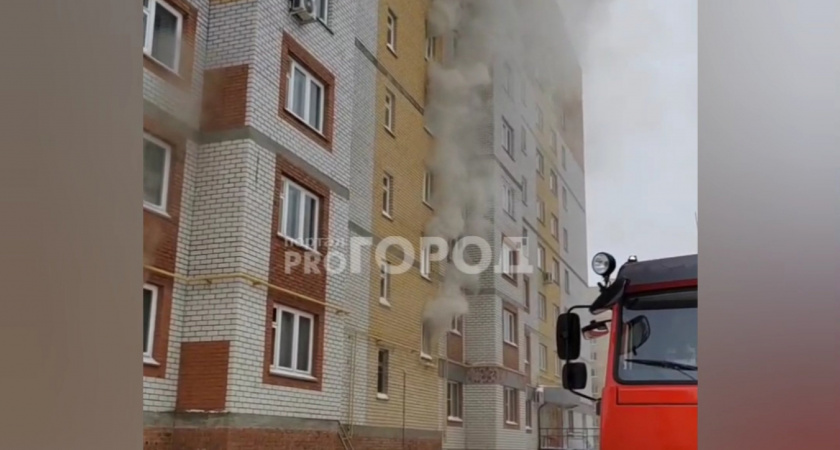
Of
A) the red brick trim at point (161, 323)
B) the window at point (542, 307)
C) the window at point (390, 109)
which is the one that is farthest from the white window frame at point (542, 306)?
the red brick trim at point (161, 323)

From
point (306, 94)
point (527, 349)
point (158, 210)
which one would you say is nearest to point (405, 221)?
point (306, 94)

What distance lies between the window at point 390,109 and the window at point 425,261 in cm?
45

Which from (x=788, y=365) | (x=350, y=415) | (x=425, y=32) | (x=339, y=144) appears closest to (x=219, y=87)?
(x=339, y=144)

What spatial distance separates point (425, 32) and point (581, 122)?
0.69 meters

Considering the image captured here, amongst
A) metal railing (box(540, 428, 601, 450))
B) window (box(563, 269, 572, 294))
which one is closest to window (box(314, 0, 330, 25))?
window (box(563, 269, 572, 294))

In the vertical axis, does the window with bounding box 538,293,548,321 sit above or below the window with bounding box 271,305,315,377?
above

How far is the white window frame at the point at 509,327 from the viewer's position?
3207 mm

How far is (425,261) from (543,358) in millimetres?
592

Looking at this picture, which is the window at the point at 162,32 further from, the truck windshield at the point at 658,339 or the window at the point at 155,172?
the truck windshield at the point at 658,339

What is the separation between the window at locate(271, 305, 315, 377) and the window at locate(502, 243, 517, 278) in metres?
0.83

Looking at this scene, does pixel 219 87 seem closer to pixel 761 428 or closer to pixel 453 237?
pixel 453 237

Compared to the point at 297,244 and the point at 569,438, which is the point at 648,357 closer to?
the point at 569,438

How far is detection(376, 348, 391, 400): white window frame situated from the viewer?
2.93m

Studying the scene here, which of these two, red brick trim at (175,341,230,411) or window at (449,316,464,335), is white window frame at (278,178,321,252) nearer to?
red brick trim at (175,341,230,411)
